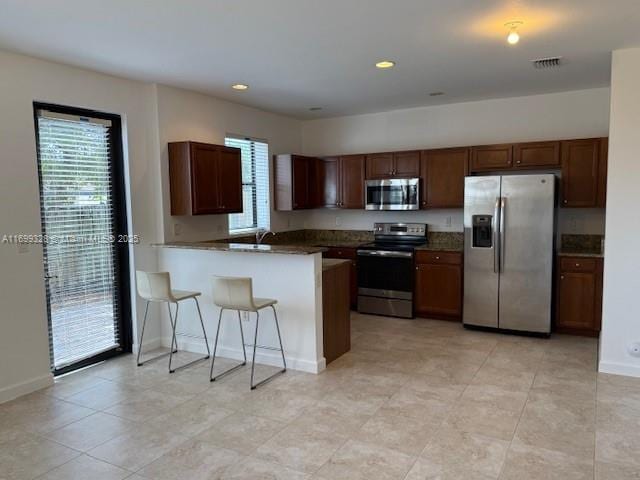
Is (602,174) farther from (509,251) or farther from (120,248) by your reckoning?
(120,248)

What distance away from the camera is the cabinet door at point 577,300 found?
479 cm

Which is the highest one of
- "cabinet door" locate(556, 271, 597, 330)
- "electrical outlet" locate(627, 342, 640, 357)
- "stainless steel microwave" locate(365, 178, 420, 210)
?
"stainless steel microwave" locate(365, 178, 420, 210)

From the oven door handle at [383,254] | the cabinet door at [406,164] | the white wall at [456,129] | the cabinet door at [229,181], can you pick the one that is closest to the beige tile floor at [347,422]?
the oven door handle at [383,254]

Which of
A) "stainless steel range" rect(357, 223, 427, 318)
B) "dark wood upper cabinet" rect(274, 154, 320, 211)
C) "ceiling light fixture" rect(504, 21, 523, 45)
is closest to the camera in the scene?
"ceiling light fixture" rect(504, 21, 523, 45)

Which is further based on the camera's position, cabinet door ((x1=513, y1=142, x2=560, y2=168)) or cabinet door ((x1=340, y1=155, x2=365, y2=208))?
cabinet door ((x1=340, y1=155, x2=365, y2=208))

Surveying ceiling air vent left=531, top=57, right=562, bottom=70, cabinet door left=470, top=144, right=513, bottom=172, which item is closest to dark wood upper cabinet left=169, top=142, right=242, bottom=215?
cabinet door left=470, top=144, right=513, bottom=172

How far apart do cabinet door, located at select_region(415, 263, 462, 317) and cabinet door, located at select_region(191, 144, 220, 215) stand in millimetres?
2533

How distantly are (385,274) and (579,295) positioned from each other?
6.89 feet

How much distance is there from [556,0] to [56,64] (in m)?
3.72

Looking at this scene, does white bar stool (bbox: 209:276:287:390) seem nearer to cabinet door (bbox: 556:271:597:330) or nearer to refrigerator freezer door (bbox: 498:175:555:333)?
refrigerator freezer door (bbox: 498:175:555:333)

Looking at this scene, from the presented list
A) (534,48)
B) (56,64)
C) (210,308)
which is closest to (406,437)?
(210,308)

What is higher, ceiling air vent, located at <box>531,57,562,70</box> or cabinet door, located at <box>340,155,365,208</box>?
ceiling air vent, located at <box>531,57,562,70</box>

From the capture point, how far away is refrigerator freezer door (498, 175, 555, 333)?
4762mm

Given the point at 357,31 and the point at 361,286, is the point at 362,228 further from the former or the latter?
the point at 357,31
